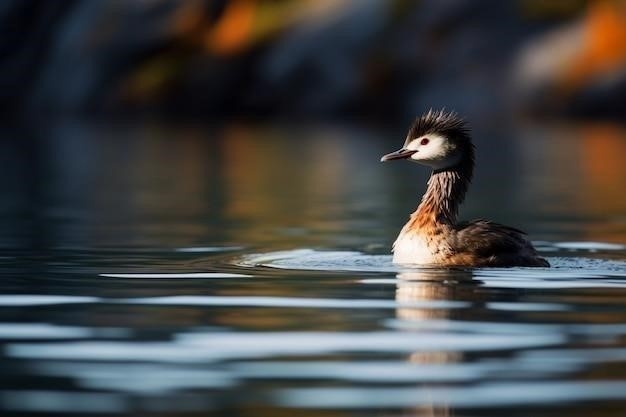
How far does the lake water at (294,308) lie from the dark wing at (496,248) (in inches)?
8.2

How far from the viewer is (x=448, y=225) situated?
14180 millimetres

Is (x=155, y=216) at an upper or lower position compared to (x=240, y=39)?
lower

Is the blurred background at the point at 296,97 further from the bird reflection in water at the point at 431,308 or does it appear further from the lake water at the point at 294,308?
the bird reflection in water at the point at 431,308

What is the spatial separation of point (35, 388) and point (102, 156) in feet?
96.4

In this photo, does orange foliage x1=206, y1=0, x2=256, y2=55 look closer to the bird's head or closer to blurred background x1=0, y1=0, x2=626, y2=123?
blurred background x1=0, y1=0, x2=626, y2=123

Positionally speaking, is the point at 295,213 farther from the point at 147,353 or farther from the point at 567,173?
the point at 147,353

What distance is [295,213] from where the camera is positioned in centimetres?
2170

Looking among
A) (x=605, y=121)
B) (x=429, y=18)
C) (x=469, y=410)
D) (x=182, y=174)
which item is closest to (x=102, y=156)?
(x=182, y=174)

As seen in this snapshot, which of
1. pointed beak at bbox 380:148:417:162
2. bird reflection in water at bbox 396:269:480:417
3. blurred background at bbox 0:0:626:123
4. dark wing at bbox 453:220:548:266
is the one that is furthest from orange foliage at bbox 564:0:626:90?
bird reflection in water at bbox 396:269:480:417

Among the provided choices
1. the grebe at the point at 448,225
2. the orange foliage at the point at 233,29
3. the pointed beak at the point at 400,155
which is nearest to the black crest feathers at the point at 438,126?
the grebe at the point at 448,225

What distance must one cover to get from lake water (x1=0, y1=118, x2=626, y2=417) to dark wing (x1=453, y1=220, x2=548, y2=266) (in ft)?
0.68

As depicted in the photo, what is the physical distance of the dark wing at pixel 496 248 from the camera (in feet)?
44.7

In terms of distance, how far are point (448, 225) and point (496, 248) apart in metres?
0.67

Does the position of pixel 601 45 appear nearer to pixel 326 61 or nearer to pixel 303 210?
pixel 326 61
